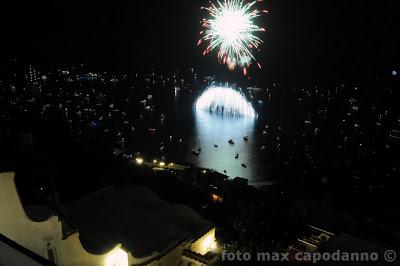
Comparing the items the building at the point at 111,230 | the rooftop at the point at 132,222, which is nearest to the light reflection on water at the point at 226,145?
the rooftop at the point at 132,222

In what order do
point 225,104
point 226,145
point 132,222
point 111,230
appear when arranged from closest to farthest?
point 111,230 → point 132,222 → point 226,145 → point 225,104

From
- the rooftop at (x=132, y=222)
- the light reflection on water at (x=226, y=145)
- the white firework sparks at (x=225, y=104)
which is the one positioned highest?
the rooftop at (x=132, y=222)

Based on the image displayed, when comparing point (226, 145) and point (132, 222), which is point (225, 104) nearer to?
point (226, 145)

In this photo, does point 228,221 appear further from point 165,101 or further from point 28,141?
point 165,101

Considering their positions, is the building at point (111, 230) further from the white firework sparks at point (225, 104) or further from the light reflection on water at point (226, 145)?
the white firework sparks at point (225, 104)

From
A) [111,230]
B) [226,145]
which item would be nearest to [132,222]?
[111,230]

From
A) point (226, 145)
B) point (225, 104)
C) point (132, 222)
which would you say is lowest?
point (226, 145)
